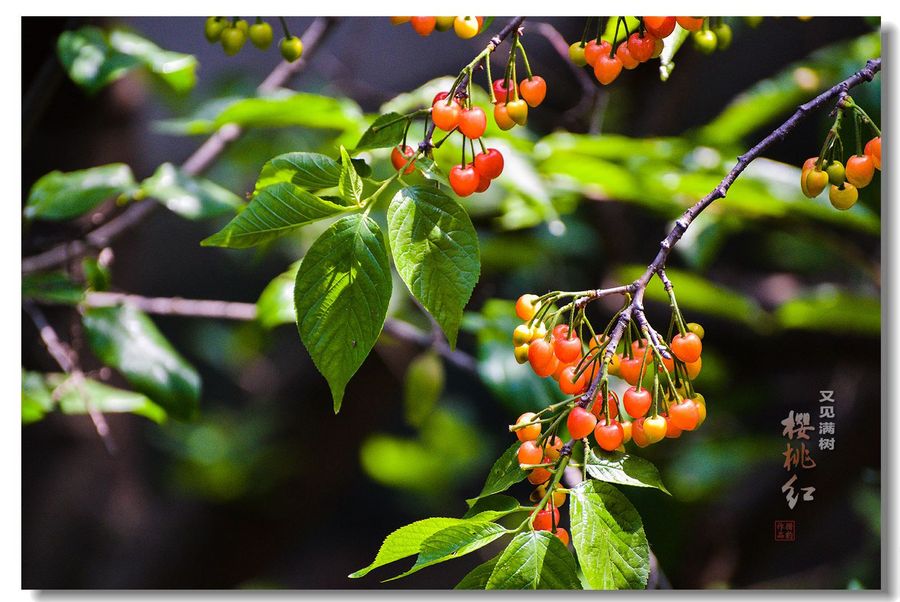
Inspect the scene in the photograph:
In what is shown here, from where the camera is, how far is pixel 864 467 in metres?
1.10

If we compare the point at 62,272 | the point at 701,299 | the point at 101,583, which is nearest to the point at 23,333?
the point at 62,272

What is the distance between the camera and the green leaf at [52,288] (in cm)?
106

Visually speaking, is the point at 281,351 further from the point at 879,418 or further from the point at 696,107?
the point at 879,418

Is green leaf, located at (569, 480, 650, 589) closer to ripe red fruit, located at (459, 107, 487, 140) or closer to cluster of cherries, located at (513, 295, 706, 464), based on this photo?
cluster of cherries, located at (513, 295, 706, 464)

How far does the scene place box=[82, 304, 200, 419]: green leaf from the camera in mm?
1034

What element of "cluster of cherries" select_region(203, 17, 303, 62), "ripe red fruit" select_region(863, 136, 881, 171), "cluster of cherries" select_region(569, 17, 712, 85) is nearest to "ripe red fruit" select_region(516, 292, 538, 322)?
"cluster of cherries" select_region(569, 17, 712, 85)

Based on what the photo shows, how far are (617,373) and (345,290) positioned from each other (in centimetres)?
23

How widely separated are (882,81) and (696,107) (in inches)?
14.1

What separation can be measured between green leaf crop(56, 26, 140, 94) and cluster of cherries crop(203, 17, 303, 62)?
0.17 metres

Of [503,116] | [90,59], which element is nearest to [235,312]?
[90,59]

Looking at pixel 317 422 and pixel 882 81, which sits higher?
pixel 882 81

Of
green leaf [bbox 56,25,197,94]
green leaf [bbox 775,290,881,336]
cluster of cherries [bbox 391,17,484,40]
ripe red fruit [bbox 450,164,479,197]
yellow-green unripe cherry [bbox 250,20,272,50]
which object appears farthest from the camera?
green leaf [bbox 775,290,881,336]
